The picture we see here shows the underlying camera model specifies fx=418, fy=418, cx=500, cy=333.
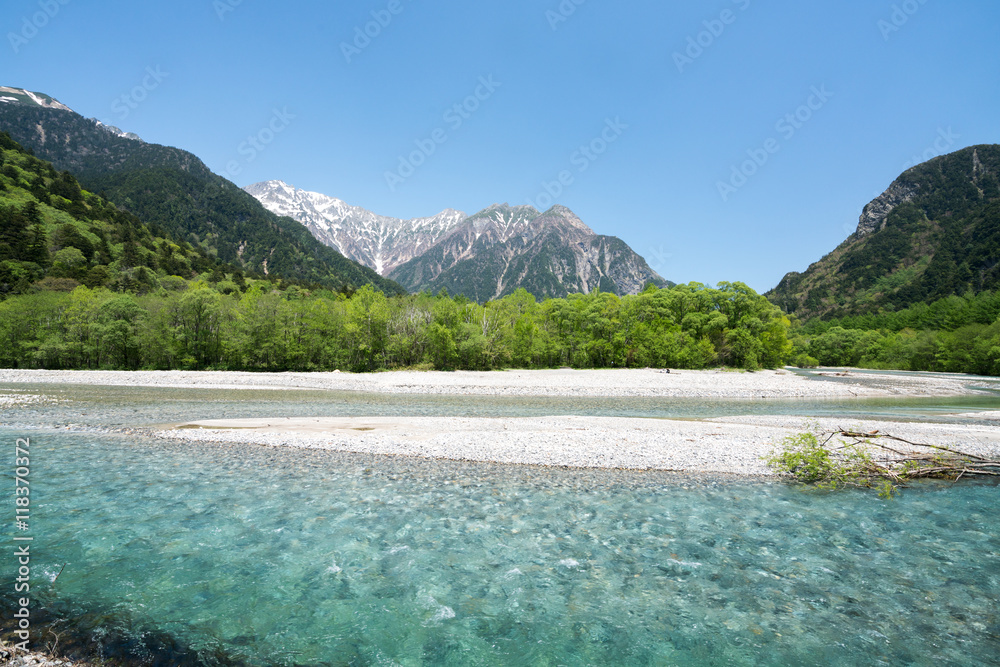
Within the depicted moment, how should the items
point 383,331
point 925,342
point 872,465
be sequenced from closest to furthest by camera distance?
point 872,465 → point 383,331 → point 925,342

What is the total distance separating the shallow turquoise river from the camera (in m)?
5.58

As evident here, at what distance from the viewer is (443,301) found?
6988 cm

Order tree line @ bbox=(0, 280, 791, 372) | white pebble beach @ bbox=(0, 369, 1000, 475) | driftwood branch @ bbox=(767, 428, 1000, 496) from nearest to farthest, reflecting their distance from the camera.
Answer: driftwood branch @ bbox=(767, 428, 1000, 496)
white pebble beach @ bbox=(0, 369, 1000, 475)
tree line @ bbox=(0, 280, 791, 372)

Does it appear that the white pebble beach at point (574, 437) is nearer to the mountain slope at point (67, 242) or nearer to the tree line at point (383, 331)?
the tree line at point (383, 331)

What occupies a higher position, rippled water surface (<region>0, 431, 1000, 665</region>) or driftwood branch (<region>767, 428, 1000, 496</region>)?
driftwood branch (<region>767, 428, 1000, 496</region>)

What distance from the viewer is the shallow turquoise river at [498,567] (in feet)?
18.3

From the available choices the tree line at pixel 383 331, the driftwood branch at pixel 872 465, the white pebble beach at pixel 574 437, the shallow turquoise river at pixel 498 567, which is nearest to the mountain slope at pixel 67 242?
the tree line at pixel 383 331

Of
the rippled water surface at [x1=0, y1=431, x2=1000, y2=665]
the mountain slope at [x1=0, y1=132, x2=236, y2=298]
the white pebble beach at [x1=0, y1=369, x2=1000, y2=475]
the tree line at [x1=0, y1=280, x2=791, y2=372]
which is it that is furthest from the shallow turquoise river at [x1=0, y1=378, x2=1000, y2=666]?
the mountain slope at [x1=0, y1=132, x2=236, y2=298]

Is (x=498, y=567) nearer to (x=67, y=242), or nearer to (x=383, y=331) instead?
(x=383, y=331)

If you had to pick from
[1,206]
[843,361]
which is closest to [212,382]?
[1,206]

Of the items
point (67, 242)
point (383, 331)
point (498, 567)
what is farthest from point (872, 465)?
point (67, 242)

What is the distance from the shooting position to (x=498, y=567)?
7.64m

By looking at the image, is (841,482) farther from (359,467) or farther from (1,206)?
(1,206)

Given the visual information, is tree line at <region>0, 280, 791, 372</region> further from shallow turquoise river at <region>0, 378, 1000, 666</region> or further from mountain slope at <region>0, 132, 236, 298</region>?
shallow turquoise river at <region>0, 378, 1000, 666</region>
